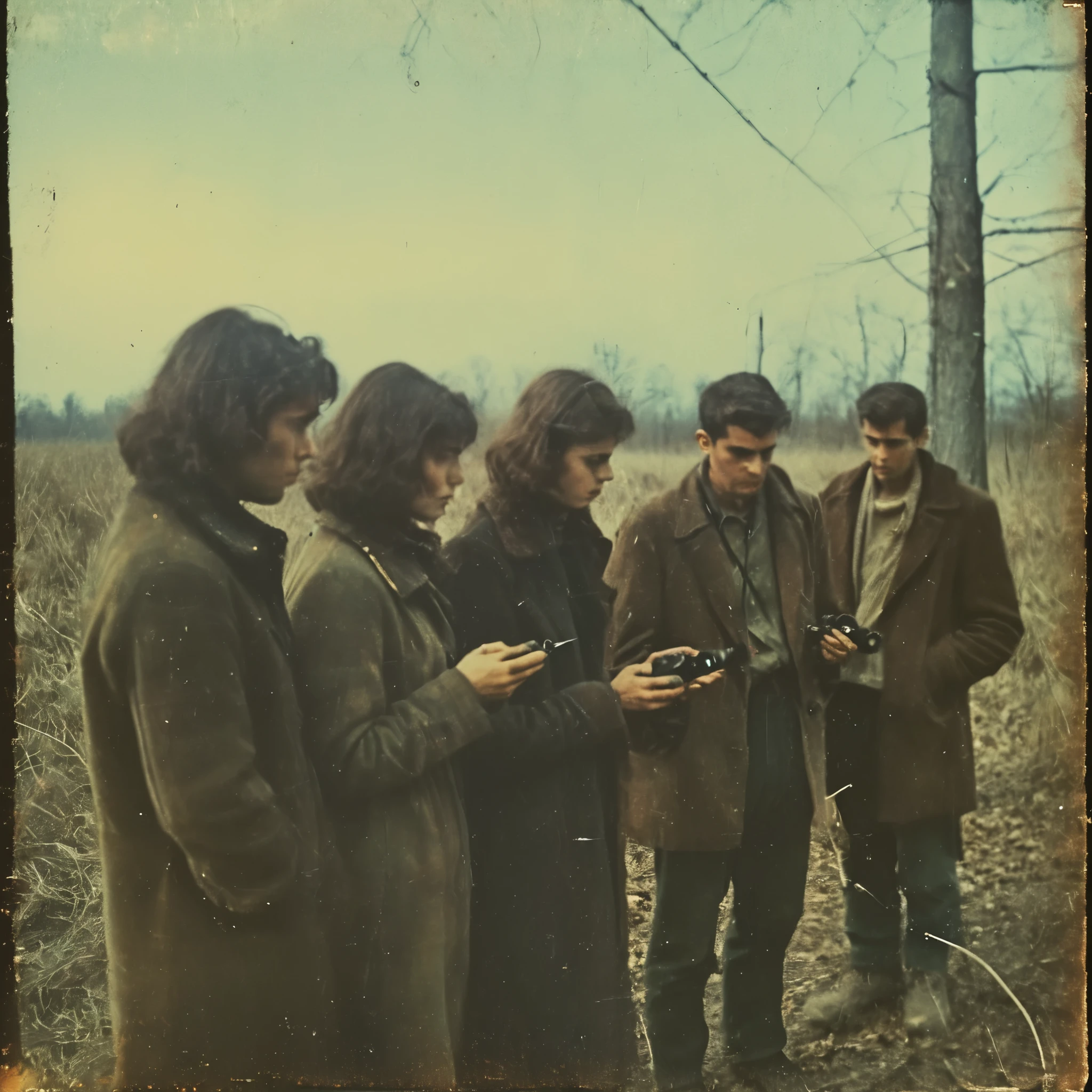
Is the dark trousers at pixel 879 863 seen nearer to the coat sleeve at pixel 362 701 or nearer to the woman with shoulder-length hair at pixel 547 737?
the woman with shoulder-length hair at pixel 547 737

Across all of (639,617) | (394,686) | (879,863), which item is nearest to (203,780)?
(394,686)

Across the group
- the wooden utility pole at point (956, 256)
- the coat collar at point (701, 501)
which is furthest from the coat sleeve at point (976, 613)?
the coat collar at point (701, 501)

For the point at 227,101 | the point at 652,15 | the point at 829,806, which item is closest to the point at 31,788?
the point at 227,101

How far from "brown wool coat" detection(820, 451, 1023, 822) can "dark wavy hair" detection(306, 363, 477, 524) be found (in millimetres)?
1225

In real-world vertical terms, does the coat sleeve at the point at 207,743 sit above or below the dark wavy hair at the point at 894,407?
below

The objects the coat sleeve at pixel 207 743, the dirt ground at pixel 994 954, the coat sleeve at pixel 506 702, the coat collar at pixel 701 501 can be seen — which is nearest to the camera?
the coat sleeve at pixel 207 743

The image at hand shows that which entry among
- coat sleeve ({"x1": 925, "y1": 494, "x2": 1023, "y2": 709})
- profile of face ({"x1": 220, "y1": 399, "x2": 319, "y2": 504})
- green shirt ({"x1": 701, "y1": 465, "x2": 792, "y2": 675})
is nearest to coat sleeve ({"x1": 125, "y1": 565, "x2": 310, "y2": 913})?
profile of face ({"x1": 220, "y1": 399, "x2": 319, "y2": 504})

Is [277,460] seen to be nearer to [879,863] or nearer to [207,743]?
[207,743]

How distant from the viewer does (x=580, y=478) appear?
3506mm

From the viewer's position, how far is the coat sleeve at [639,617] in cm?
354

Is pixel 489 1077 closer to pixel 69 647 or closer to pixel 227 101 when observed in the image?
pixel 69 647

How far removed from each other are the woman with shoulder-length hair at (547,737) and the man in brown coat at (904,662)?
26.1 inches

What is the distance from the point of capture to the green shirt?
11.7ft

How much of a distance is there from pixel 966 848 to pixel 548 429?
1.94m
